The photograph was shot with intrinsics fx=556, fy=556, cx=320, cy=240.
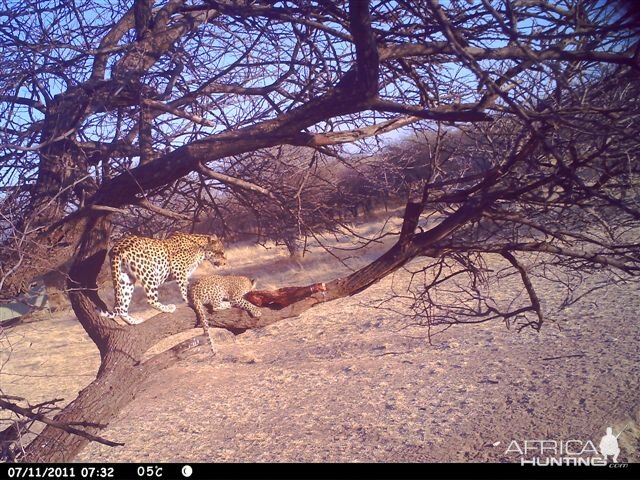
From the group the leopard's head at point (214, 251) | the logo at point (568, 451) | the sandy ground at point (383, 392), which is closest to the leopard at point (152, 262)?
the leopard's head at point (214, 251)

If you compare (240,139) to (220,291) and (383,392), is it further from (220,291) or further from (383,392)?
(383,392)

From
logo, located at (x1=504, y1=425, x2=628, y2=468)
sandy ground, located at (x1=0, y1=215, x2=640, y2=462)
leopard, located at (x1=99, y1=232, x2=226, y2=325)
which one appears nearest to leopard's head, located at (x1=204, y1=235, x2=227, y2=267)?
leopard, located at (x1=99, y1=232, x2=226, y2=325)

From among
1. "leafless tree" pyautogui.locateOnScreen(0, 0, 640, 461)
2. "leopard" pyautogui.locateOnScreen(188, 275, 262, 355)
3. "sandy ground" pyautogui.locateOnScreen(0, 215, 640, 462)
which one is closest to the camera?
"leafless tree" pyautogui.locateOnScreen(0, 0, 640, 461)

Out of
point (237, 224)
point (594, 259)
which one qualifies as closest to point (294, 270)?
point (237, 224)

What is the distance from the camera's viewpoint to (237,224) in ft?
30.4

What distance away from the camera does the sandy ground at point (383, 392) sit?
618 cm

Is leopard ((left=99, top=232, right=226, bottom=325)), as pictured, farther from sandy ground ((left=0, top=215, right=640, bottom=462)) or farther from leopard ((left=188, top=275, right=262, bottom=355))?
sandy ground ((left=0, top=215, right=640, bottom=462))

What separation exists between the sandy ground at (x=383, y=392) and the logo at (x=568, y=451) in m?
→ 0.10

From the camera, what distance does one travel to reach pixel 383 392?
8.45 meters

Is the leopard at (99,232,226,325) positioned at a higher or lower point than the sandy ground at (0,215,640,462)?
higher

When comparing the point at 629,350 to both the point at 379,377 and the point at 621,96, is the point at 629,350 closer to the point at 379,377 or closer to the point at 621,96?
the point at 379,377

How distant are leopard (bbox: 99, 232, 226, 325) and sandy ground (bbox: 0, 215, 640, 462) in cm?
85

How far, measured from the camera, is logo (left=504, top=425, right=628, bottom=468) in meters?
4.75

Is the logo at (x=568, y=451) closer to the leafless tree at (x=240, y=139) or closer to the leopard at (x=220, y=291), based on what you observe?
the leafless tree at (x=240, y=139)
